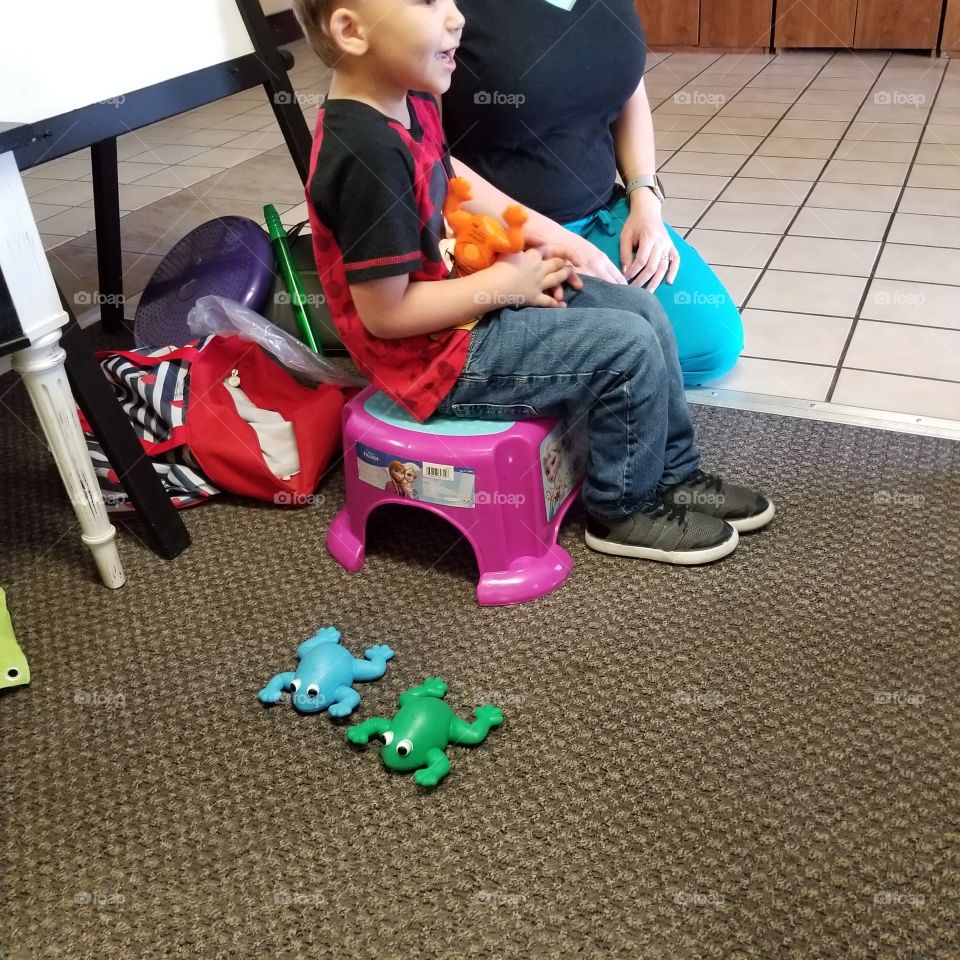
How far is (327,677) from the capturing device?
113 centimetres

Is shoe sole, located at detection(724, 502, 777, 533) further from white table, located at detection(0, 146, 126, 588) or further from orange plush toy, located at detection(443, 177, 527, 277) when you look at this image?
white table, located at detection(0, 146, 126, 588)

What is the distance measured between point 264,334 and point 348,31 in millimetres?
643

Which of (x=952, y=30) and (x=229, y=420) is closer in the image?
(x=229, y=420)

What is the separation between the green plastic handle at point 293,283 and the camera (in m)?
1.77

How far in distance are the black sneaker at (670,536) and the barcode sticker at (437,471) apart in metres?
0.24

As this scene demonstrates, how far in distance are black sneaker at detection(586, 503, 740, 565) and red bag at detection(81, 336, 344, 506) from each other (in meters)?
0.48

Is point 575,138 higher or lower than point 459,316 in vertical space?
higher

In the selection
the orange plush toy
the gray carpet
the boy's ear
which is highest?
the boy's ear

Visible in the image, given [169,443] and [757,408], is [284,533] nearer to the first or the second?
[169,443]

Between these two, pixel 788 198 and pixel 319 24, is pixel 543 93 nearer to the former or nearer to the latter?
pixel 319 24

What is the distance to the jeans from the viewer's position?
3.94 ft

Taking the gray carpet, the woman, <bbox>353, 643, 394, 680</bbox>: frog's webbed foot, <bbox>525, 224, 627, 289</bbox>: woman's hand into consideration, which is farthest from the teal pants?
<bbox>353, 643, 394, 680</bbox>: frog's webbed foot

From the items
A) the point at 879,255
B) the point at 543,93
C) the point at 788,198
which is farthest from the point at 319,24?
the point at 788,198

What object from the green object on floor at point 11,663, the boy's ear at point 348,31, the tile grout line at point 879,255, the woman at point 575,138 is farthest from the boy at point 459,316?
the green object on floor at point 11,663
